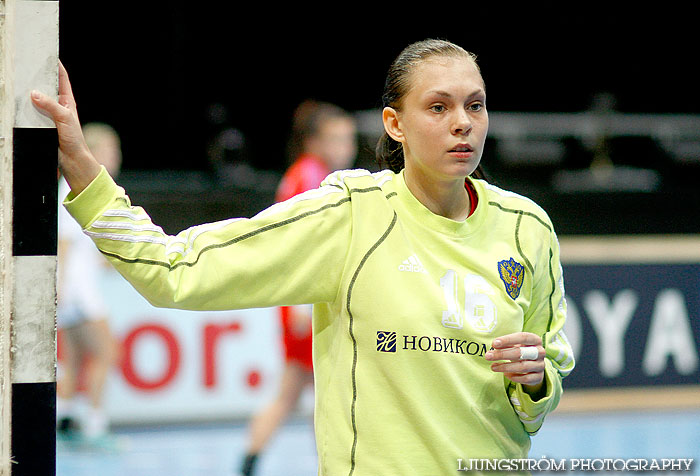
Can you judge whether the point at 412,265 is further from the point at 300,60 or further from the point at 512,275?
the point at 300,60

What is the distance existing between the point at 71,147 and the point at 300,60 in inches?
332

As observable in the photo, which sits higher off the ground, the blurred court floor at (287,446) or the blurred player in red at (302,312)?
the blurred player in red at (302,312)

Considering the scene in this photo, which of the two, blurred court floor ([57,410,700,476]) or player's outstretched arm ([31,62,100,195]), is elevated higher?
player's outstretched arm ([31,62,100,195])

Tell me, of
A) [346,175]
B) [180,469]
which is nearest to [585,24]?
[180,469]

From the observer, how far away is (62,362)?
5652mm

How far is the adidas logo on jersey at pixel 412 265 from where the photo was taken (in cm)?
174

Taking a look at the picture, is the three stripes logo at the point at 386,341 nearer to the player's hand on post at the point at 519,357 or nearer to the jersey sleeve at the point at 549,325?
the player's hand on post at the point at 519,357

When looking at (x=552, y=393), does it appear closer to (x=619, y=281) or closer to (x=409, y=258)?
(x=409, y=258)

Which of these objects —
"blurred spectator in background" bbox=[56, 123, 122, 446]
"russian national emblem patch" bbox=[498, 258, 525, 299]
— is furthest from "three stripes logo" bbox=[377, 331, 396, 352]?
"blurred spectator in background" bbox=[56, 123, 122, 446]

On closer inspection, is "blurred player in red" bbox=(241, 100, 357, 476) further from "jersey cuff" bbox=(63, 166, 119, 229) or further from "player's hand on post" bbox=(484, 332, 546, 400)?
"jersey cuff" bbox=(63, 166, 119, 229)

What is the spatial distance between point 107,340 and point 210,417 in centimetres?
96

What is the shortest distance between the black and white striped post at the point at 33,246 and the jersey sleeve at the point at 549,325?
87 centimetres

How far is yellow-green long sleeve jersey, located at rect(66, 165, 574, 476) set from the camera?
1663mm

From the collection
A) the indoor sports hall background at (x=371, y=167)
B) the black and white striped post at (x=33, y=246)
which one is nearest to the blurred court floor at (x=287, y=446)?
the indoor sports hall background at (x=371, y=167)
